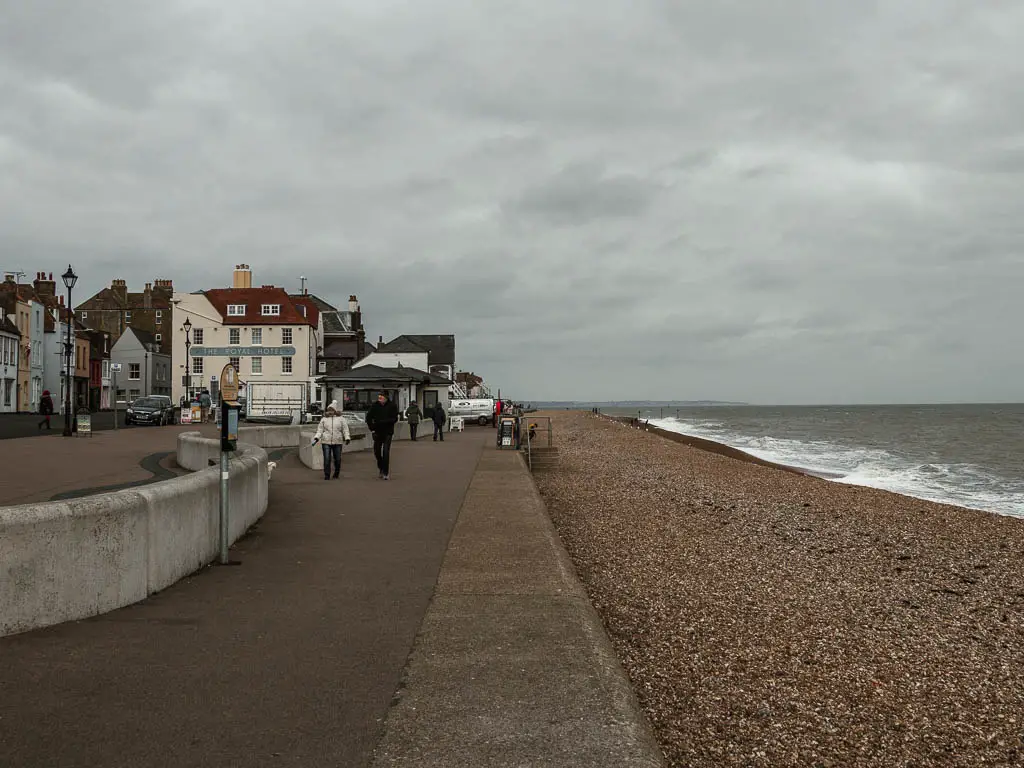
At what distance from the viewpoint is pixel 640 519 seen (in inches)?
574

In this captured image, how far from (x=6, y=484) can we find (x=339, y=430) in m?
5.47

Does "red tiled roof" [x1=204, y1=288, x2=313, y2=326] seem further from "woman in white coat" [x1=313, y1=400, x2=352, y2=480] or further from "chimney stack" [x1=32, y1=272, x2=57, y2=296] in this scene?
"woman in white coat" [x1=313, y1=400, x2=352, y2=480]

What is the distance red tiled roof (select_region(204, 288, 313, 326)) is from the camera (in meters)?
66.1

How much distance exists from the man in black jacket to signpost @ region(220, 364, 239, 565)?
8265mm

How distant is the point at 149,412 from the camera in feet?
138

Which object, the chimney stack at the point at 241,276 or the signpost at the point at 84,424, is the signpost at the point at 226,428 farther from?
the chimney stack at the point at 241,276

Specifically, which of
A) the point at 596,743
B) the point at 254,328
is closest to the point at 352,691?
the point at 596,743

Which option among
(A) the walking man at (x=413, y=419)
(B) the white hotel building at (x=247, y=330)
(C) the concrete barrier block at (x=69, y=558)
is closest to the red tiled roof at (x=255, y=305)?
(B) the white hotel building at (x=247, y=330)

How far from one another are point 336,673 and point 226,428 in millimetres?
3453

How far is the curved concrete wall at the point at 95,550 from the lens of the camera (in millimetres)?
5438

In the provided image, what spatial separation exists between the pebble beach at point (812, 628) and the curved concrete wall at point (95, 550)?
3.68 meters

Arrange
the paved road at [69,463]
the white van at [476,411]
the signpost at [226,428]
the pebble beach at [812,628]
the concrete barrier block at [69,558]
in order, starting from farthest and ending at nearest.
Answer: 1. the white van at [476,411]
2. the paved road at [69,463]
3. the signpost at [226,428]
4. the concrete barrier block at [69,558]
5. the pebble beach at [812,628]

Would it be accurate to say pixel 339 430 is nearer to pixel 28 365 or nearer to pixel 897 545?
pixel 897 545

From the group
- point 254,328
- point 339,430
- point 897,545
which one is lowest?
point 897,545
